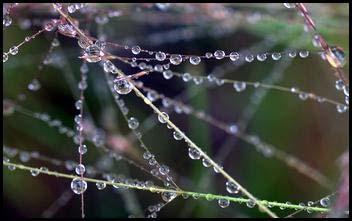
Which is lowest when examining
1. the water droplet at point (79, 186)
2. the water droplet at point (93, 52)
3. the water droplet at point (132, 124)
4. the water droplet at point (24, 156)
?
the water droplet at point (79, 186)

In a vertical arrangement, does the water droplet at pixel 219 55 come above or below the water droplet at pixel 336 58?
above

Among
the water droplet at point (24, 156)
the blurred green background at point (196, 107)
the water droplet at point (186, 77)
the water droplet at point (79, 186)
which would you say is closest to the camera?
the water droplet at point (79, 186)

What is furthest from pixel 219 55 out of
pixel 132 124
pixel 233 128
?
pixel 233 128

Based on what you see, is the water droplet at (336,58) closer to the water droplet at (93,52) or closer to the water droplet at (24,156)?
the water droplet at (93,52)

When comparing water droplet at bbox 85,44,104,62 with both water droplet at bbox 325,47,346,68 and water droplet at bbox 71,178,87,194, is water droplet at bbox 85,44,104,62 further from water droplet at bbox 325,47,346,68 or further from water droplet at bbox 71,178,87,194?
water droplet at bbox 325,47,346,68

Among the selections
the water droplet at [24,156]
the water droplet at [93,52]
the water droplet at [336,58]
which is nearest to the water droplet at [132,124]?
the water droplet at [93,52]

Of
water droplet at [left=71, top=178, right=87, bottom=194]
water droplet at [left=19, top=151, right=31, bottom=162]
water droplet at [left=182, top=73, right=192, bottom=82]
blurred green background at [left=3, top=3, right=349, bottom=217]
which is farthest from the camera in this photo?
blurred green background at [left=3, top=3, right=349, bottom=217]

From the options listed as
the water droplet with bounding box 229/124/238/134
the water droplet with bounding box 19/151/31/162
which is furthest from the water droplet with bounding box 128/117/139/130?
the water droplet with bounding box 229/124/238/134

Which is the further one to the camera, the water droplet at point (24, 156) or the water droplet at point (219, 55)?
the water droplet at point (24, 156)

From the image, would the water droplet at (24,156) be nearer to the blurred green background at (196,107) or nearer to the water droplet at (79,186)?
the blurred green background at (196,107)

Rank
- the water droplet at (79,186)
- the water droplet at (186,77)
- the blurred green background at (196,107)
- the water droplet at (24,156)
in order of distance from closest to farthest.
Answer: the water droplet at (79,186), the water droplet at (186,77), the water droplet at (24,156), the blurred green background at (196,107)
